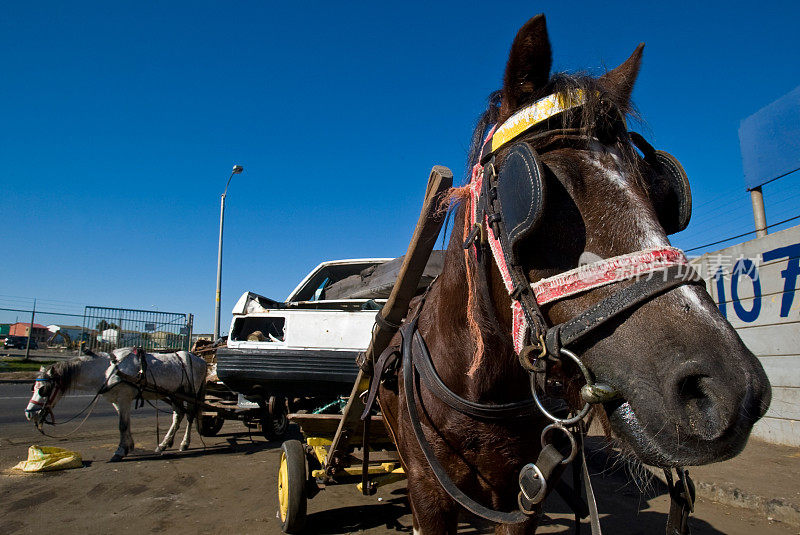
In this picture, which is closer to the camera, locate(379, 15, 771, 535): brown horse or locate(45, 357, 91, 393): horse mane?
locate(379, 15, 771, 535): brown horse

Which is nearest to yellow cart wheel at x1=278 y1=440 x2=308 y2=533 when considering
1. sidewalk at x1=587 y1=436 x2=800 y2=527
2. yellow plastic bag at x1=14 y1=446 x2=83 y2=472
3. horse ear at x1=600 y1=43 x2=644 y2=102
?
sidewalk at x1=587 y1=436 x2=800 y2=527

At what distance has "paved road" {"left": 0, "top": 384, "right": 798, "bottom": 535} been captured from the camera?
375 cm

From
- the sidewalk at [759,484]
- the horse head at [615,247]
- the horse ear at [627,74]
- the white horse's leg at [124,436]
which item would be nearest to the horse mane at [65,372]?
the white horse's leg at [124,436]

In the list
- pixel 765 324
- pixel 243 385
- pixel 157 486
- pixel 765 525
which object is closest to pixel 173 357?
pixel 157 486

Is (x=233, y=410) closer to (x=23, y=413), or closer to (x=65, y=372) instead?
(x=65, y=372)

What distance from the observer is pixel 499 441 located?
5.54 ft

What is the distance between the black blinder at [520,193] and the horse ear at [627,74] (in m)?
0.56

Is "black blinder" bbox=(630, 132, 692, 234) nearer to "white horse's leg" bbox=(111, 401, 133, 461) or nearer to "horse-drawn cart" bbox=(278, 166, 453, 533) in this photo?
"horse-drawn cart" bbox=(278, 166, 453, 533)

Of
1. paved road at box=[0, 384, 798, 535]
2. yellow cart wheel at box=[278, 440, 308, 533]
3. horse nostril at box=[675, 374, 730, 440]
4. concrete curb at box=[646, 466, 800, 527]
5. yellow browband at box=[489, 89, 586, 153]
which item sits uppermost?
yellow browband at box=[489, 89, 586, 153]

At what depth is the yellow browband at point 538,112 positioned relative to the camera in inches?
51.9

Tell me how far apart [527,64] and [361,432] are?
9.07ft

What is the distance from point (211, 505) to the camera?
14.4 feet

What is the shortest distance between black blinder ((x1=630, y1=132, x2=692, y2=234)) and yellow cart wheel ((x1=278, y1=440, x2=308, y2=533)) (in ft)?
10.3

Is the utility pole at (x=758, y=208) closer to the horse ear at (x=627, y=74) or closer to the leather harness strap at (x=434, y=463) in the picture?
the horse ear at (x=627, y=74)
